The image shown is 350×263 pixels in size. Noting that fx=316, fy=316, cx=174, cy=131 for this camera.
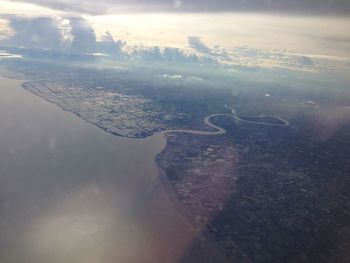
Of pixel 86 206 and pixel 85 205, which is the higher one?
pixel 86 206

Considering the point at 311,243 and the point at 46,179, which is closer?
the point at 311,243

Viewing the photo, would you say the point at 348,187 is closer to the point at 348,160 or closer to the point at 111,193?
the point at 348,160

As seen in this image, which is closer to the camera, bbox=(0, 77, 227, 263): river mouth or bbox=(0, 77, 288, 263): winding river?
bbox=(0, 77, 288, 263): winding river

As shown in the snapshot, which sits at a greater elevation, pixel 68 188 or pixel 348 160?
pixel 68 188

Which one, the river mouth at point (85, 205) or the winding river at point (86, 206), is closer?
the winding river at point (86, 206)

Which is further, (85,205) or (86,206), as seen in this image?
(85,205)

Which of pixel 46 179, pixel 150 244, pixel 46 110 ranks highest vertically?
pixel 150 244

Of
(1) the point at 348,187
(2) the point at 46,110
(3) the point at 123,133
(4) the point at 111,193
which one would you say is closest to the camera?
(4) the point at 111,193

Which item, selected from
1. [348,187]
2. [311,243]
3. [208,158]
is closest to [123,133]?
[208,158]
